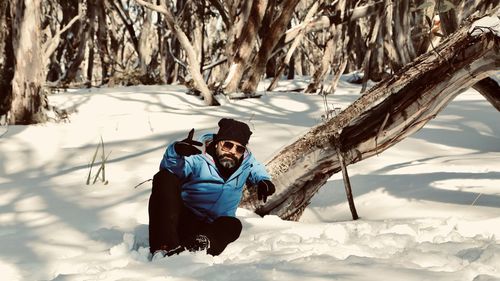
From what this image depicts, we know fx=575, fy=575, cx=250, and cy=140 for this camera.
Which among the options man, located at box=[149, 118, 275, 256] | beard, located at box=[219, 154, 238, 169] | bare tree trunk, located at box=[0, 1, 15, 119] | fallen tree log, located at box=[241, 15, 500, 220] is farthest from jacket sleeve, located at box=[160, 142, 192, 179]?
bare tree trunk, located at box=[0, 1, 15, 119]

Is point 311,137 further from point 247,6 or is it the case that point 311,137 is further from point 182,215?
point 247,6

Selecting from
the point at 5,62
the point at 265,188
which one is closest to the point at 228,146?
the point at 265,188

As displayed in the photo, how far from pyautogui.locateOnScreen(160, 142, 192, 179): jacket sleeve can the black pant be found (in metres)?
0.02

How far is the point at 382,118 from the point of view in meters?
2.66

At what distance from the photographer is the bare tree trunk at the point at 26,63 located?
544cm

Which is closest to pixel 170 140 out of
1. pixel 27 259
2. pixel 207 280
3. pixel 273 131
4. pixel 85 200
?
pixel 273 131

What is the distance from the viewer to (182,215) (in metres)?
2.49

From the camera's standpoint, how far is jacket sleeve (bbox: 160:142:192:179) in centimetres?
234

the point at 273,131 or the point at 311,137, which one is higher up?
the point at 311,137

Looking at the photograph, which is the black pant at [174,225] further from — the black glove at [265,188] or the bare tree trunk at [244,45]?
the bare tree trunk at [244,45]

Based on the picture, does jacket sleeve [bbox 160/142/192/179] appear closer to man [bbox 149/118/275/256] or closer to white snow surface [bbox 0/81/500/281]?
man [bbox 149/118/275/256]

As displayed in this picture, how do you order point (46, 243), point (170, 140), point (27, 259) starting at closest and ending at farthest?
point (27, 259)
point (46, 243)
point (170, 140)

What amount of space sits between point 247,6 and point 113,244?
5.31m

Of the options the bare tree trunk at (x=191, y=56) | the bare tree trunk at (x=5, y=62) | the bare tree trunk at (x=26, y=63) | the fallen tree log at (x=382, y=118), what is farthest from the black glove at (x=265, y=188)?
the bare tree trunk at (x=191, y=56)
